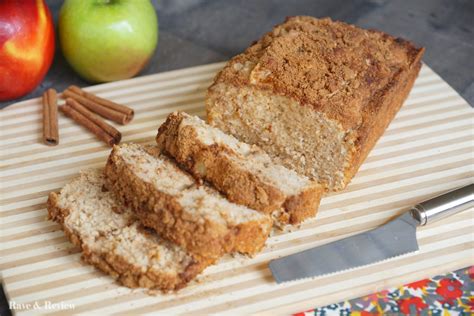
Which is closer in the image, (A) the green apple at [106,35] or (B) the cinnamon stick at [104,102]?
(B) the cinnamon stick at [104,102]

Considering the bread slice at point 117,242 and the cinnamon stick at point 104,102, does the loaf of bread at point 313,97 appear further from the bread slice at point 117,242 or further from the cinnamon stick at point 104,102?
the bread slice at point 117,242

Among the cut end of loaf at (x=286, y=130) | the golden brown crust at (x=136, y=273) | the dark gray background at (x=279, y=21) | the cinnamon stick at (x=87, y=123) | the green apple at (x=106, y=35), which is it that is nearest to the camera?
the golden brown crust at (x=136, y=273)

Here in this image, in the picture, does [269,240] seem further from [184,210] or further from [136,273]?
[136,273]

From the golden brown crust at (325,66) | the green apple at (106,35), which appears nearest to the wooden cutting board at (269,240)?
the green apple at (106,35)

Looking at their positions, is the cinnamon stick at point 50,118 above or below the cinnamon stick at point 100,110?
below

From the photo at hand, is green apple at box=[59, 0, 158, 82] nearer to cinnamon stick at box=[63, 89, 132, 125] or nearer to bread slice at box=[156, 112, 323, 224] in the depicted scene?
cinnamon stick at box=[63, 89, 132, 125]
